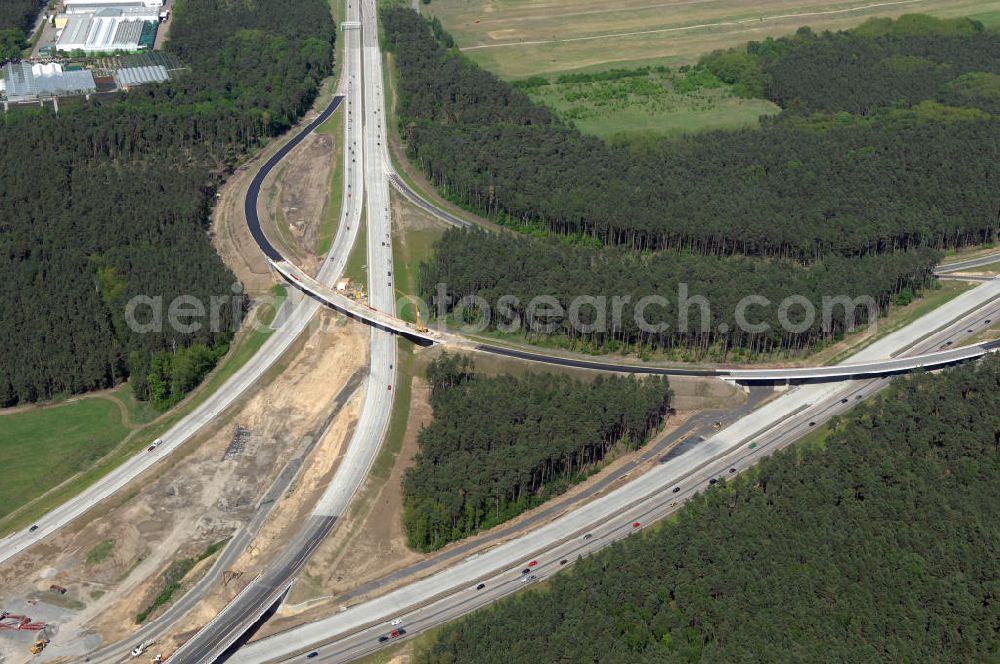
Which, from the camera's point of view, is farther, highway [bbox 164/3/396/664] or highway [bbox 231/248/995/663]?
highway [bbox 231/248/995/663]

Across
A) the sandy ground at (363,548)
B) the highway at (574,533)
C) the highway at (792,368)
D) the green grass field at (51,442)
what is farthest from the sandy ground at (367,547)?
the green grass field at (51,442)

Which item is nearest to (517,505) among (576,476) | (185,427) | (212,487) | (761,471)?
(576,476)

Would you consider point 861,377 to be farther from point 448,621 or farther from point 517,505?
point 448,621

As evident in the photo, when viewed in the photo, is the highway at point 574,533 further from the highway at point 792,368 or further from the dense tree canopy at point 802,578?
the dense tree canopy at point 802,578

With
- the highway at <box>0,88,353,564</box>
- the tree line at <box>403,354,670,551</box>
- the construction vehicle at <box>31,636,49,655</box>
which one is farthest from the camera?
the highway at <box>0,88,353,564</box>

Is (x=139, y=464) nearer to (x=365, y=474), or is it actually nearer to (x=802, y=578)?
(x=365, y=474)

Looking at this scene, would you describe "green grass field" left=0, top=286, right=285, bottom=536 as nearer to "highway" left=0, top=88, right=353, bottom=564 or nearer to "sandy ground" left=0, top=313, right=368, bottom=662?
"highway" left=0, top=88, right=353, bottom=564

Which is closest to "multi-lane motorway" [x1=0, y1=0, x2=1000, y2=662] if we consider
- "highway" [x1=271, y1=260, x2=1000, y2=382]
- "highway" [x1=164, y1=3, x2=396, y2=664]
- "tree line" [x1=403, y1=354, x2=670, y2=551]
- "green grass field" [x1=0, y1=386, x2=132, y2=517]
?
"highway" [x1=164, y1=3, x2=396, y2=664]
